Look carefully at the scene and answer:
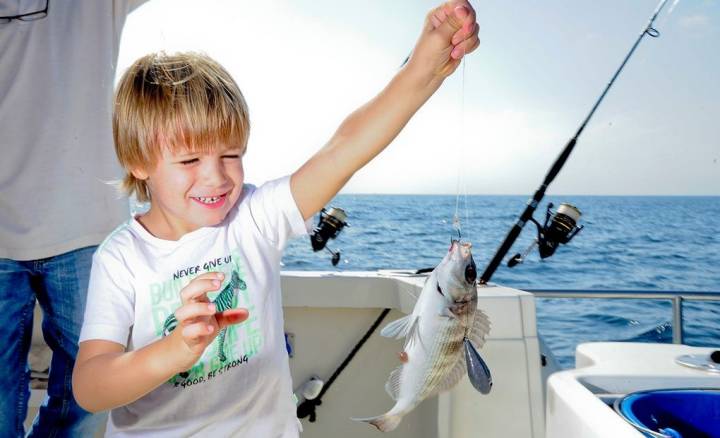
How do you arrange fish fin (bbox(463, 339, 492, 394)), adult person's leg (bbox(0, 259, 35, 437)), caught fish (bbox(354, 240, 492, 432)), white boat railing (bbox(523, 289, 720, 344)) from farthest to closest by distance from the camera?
white boat railing (bbox(523, 289, 720, 344)) → adult person's leg (bbox(0, 259, 35, 437)) → caught fish (bbox(354, 240, 492, 432)) → fish fin (bbox(463, 339, 492, 394))

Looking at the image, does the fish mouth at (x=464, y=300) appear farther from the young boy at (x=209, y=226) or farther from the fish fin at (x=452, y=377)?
the young boy at (x=209, y=226)

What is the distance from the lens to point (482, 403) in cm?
237

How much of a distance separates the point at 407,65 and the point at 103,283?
0.83 m

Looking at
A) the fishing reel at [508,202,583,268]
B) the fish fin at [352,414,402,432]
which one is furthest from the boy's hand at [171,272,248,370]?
the fishing reel at [508,202,583,268]

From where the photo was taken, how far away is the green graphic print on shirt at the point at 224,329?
147cm

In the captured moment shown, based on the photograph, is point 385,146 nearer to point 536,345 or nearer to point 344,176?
point 344,176

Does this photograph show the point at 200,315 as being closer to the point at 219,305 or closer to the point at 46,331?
the point at 219,305

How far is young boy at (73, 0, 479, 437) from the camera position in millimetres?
1432

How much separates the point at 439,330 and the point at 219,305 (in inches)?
19.7

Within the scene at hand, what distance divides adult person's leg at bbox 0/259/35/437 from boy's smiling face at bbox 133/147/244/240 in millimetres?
669

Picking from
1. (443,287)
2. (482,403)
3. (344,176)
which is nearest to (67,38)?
(344,176)

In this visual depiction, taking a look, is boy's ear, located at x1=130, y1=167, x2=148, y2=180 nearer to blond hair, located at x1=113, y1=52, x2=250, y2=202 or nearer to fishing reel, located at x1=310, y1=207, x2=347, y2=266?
blond hair, located at x1=113, y1=52, x2=250, y2=202

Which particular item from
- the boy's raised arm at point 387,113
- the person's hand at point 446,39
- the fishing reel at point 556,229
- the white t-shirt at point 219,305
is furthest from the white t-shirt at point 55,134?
the fishing reel at point 556,229

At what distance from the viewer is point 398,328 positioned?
59.6 inches
